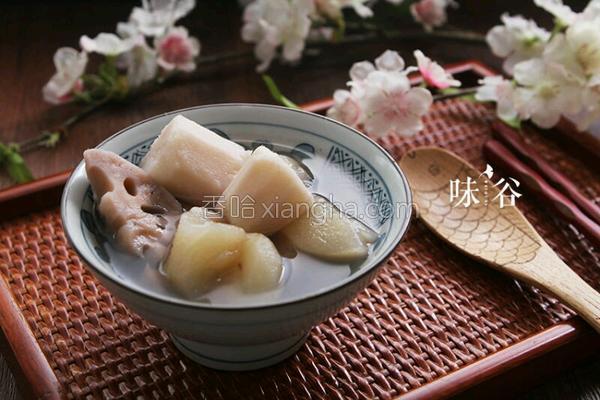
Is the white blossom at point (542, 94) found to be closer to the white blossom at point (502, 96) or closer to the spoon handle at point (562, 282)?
the white blossom at point (502, 96)

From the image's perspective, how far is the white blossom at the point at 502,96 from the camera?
167 centimetres

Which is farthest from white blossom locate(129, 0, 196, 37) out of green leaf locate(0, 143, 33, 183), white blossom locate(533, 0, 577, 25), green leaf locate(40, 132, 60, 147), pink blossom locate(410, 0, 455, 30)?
white blossom locate(533, 0, 577, 25)

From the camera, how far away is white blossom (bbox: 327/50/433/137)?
1.57 metres

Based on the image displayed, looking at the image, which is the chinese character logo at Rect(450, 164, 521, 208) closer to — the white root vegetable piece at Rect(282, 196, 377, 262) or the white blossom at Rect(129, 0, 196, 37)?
the white root vegetable piece at Rect(282, 196, 377, 262)

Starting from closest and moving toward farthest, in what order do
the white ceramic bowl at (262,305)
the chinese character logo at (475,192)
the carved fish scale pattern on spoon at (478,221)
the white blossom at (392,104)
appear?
the white ceramic bowl at (262,305), the carved fish scale pattern on spoon at (478,221), the chinese character logo at (475,192), the white blossom at (392,104)

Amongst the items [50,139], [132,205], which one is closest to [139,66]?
[50,139]

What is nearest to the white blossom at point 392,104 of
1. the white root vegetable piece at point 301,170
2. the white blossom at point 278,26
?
the white root vegetable piece at point 301,170

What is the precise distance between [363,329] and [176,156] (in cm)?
42

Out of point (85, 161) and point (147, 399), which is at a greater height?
point (85, 161)

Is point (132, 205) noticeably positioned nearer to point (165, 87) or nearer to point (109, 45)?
point (109, 45)

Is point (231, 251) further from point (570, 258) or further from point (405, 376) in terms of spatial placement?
point (570, 258)

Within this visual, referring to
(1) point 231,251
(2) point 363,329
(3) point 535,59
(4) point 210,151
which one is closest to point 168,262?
(1) point 231,251

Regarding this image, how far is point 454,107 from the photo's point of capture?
1.83m

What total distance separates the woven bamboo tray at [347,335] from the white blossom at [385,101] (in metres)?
0.29
